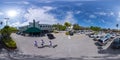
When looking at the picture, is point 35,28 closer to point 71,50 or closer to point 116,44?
point 71,50

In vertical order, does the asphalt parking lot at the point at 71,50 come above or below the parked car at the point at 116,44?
below

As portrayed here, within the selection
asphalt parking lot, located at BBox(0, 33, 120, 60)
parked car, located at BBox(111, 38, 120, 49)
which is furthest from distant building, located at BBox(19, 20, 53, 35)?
parked car, located at BBox(111, 38, 120, 49)

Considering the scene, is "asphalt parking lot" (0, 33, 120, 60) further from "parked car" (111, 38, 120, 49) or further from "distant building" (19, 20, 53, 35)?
"distant building" (19, 20, 53, 35)

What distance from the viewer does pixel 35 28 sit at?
52.1 m

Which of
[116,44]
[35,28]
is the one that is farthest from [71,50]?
[35,28]

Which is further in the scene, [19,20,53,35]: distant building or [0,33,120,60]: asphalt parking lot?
[19,20,53,35]: distant building

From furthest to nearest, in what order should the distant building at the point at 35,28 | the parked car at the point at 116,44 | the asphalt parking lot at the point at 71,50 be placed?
the distant building at the point at 35,28
the parked car at the point at 116,44
the asphalt parking lot at the point at 71,50

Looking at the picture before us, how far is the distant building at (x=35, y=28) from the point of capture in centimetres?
5178

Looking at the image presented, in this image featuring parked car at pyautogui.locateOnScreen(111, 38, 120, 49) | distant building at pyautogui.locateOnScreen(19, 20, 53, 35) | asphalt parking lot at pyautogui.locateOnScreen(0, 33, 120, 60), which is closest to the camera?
asphalt parking lot at pyautogui.locateOnScreen(0, 33, 120, 60)

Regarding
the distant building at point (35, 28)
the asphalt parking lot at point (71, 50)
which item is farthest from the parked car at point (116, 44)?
the distant building at point (35, 28)

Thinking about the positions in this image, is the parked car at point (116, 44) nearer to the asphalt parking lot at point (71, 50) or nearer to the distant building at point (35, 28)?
the asphalt parking lot at point (71, 50)

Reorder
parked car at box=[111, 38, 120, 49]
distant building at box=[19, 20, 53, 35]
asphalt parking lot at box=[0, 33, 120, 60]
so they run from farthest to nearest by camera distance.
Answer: distant building at box=[19, 20, 53, 35] → parked car at box=[111, 38, 120, 49] → asphalt parking lot at box=[0, 33, 120, 60]

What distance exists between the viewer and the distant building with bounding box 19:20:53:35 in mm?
51784

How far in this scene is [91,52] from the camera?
1303 inches
